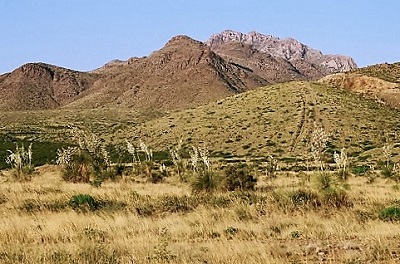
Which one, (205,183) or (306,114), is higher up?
(306,114)

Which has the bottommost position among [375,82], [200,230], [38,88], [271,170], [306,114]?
[271,170]

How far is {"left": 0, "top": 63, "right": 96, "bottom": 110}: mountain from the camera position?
556 ft

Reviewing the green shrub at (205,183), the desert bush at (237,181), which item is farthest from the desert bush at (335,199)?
the desert bush at (237,181)

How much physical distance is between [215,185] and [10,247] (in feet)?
35.4

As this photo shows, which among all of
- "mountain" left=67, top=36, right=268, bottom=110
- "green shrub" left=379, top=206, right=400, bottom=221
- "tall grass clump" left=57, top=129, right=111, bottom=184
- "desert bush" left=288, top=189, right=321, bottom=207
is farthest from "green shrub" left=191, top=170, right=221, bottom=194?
"mountain" left=67, top=36, right=268, bottom=110

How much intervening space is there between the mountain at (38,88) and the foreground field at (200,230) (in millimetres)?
156305

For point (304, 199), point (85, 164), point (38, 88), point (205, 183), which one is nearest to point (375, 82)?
point (85, 164)

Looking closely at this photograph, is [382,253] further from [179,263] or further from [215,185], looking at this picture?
[215,185]

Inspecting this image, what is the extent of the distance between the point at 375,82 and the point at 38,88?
13620 cm

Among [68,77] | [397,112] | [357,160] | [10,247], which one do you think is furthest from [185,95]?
[10,247]

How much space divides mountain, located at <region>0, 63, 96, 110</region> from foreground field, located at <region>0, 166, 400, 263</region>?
15631 cm

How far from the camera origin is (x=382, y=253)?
7.45m

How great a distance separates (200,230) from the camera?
31.7 ft

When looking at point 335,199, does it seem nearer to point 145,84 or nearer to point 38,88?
point 145,84
